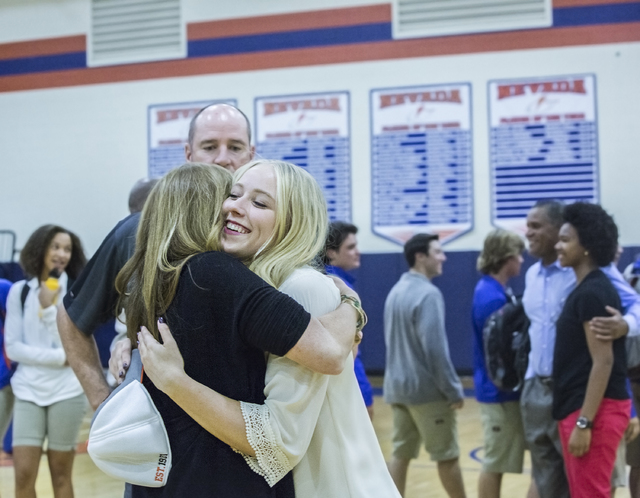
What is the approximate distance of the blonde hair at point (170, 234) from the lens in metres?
1.48

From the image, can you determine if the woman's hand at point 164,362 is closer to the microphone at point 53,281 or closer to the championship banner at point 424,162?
the microphone at point 53,281

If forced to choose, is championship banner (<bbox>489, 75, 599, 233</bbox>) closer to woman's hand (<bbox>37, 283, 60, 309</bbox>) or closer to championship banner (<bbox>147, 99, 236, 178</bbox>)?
championship banner (<bbox>147, 99, 236, 178</bbox>)

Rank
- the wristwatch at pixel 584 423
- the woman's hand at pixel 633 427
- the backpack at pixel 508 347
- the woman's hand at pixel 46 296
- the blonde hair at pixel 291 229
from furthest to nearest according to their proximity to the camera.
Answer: the woman's hand at pixel 46 296
the backpack at pixel 508 347
the woman's hand at pixel 633 427
the wristwatch at pixel 584 423
the blonde hair at pixel 291 229

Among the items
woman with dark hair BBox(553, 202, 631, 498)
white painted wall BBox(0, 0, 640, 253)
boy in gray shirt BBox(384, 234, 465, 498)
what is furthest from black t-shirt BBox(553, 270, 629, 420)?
white painted wall BBox(0, 0, 640, 253)

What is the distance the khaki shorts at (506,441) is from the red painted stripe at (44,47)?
26.0ft

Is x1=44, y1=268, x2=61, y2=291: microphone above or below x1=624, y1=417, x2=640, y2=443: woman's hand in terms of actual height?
above

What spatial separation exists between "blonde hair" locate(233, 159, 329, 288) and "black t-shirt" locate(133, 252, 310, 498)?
0.12 meters

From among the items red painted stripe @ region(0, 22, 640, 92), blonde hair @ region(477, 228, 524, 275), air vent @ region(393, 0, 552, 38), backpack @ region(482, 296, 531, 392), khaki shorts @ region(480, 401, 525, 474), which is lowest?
khaki shorts @ region(480, 401, 525, 474)

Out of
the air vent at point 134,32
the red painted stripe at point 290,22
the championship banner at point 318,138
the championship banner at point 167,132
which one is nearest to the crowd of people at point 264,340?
the championship banner at point 318,138

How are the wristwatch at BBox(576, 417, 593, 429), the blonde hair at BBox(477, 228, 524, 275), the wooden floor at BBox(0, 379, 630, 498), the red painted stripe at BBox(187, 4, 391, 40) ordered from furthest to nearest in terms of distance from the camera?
the red painted stripe at BBox(187, 4, 391, 40) → the wooden floor at BBox(0, 379, 630, 498) → the blonde hair at BBox(477, 228, 524, 275) → the wristwatch at BBox(576, 417, 593, 429)

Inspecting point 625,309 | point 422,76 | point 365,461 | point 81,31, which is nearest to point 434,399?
point 625,309

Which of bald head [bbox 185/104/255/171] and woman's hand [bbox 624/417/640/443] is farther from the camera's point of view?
woman's hand [bbox 624/417/640/443]

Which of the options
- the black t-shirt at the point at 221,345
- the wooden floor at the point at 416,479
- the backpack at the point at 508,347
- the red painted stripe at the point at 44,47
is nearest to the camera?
the black t-shirt at the point at 221,345

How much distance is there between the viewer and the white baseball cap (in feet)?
4.65
